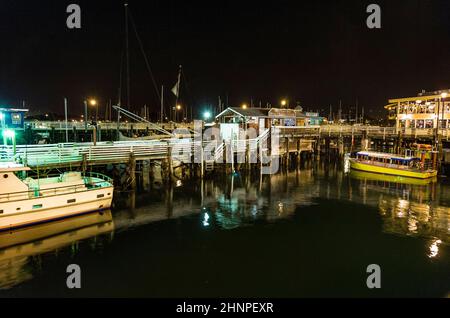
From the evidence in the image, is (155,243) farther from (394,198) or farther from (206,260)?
(394,198)

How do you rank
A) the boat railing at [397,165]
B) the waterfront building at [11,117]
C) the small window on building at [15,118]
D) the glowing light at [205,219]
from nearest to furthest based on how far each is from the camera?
the waterfront building at [11,117]
the small window on building at [15,118]
the glowing light at [205,219]
the boat railing at [397,165]

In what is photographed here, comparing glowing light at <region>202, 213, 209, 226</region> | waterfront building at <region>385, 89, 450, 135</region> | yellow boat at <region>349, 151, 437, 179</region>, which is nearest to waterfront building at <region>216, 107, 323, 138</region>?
yellow boat at <region>349, 151, 437, 179</region>

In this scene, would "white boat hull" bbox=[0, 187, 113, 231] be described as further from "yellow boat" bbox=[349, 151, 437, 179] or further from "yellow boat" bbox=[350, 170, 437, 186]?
"yellow boat" bbox=[349, 151, 437, 179]

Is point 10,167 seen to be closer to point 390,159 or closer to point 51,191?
point 51,191

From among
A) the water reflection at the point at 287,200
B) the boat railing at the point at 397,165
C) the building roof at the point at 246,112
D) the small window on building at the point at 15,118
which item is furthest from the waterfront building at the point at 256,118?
the small window on building at the point at 15,118

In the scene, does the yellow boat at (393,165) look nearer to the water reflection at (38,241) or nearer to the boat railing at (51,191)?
the boat railing at (51,191)

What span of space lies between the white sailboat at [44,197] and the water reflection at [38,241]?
0.59m

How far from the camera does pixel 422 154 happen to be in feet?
143

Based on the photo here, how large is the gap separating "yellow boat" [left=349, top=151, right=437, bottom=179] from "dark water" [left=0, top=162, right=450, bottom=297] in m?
9.46

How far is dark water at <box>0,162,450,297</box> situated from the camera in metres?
14.7

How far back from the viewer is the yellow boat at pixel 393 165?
3862 centimetres

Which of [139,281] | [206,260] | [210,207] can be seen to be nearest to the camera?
[139,281]

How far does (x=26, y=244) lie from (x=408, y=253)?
21098 mm
